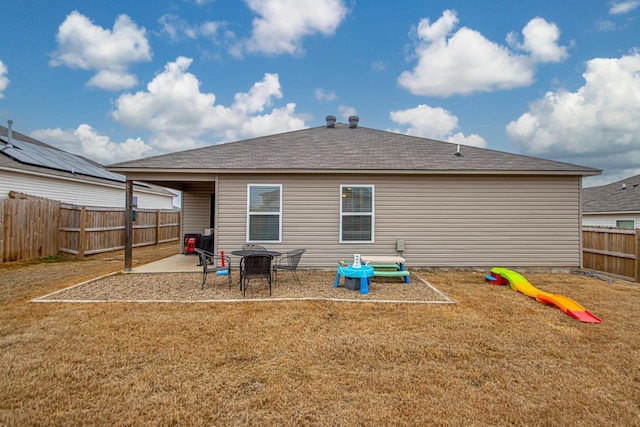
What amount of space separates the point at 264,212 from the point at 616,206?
19719mm

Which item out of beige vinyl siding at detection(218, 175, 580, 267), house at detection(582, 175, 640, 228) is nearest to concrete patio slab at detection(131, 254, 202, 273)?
Result: beige vinyl siding at detection(218, 175, 580, 267)

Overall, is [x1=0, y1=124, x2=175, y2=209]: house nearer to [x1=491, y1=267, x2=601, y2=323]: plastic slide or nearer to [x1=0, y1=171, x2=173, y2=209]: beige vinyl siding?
[x1=0, y1=171, x2=173, y2=209]: beige vinyl siding

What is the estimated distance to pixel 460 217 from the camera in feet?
28.0

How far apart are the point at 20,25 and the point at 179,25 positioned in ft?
25.1

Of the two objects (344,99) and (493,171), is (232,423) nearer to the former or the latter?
(493,171)

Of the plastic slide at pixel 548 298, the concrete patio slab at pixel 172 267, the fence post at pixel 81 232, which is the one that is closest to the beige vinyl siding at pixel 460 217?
the plastic slide at pixel 548 298

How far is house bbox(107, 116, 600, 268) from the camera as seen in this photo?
836 centimetres

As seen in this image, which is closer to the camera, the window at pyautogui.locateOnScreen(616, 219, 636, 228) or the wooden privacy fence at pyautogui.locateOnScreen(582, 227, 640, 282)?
the wooden privacy fence at pyautogui.locateOnScreen(582, 227, 640, 282)

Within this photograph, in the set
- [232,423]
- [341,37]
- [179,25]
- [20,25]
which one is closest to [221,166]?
[232,423]

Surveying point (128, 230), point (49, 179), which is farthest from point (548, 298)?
point (49, 179)

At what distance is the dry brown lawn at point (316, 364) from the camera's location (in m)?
2.47

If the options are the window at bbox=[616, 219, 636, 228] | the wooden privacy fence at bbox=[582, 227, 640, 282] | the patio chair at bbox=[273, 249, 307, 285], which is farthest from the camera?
the window at bbox=[616, 219, 636, 228]

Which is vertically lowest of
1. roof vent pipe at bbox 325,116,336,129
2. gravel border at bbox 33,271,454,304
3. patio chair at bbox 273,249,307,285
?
gravel border at bbox 33,271,454,304

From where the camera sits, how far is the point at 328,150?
31.1ft
